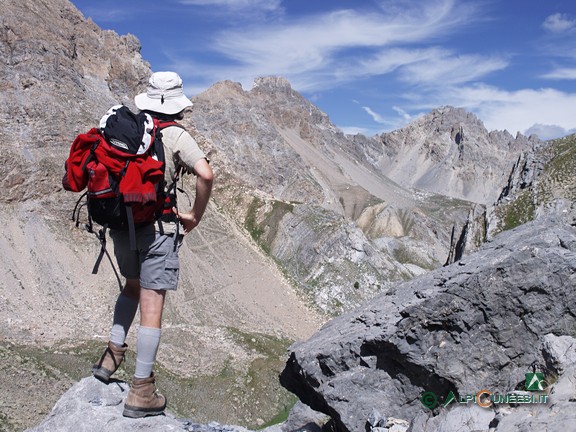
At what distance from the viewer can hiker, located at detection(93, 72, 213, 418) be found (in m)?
7.51

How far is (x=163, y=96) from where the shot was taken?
25.7ft

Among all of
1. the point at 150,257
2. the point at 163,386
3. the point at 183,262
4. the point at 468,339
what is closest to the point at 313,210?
the point at 183,262

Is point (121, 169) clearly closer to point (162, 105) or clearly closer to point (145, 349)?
point (162, 105)

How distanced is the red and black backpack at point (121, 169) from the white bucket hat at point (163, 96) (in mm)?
435

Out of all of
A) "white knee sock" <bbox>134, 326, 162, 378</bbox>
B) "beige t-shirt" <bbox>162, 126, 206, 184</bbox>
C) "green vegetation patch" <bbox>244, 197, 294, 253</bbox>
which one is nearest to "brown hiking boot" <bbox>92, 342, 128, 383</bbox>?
"white knee sock" <bbox>134, 326, 162, 378</bbox>

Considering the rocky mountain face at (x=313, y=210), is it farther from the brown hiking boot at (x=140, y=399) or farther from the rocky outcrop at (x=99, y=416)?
the brown hiking boot at (x=140, y=399)

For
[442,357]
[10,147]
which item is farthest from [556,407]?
[10,147]

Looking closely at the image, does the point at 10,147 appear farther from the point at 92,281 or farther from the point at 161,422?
the point at 161,422

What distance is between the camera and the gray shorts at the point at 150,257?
762cm

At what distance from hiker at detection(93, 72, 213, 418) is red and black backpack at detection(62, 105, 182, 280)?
0.89ft

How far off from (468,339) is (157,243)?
5727 millimetres

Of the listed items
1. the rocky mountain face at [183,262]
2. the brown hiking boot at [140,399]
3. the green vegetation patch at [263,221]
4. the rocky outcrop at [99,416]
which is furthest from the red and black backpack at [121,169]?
the green vegetation patch at [263,221]

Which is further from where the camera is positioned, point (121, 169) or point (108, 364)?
point (108, 364)

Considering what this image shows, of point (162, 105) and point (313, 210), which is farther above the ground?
point (313, 210)
